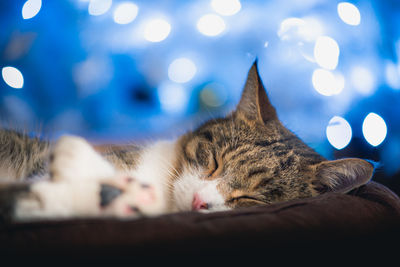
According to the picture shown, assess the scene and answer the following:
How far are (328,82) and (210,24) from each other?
35.6 inches

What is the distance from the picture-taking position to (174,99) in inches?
82.8

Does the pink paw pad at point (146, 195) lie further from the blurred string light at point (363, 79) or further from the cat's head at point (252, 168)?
the blurred string light at point (363, 79)

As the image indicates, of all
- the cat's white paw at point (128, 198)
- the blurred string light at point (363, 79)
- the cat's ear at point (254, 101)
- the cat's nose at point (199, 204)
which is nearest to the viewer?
the cat's white paw at point (128, 198)

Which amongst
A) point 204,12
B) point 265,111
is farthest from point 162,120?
point 265,111

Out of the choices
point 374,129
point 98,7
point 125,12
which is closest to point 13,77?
point 98,7

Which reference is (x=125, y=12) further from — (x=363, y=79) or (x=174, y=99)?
(x=363, y=79)

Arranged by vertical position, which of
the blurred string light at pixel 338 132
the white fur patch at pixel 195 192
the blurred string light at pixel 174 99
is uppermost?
the blurred string light at pixel 174 99

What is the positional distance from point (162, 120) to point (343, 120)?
1.26 metres

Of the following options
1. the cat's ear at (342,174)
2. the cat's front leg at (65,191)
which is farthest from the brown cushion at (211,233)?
the cat's ear at (342,174)

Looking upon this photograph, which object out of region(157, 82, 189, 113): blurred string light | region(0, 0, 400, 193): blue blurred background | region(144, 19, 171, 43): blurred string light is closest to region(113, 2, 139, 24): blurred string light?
region(0, 0, 400, 193): blue blurred background

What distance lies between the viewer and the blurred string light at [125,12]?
6.37ft

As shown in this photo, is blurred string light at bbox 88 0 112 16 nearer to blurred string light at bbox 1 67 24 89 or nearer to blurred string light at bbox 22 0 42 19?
blurred string light at bbox 22 0 42 19

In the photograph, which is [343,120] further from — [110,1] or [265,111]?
[110,1]

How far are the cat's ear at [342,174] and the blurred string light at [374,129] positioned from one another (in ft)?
3.61
